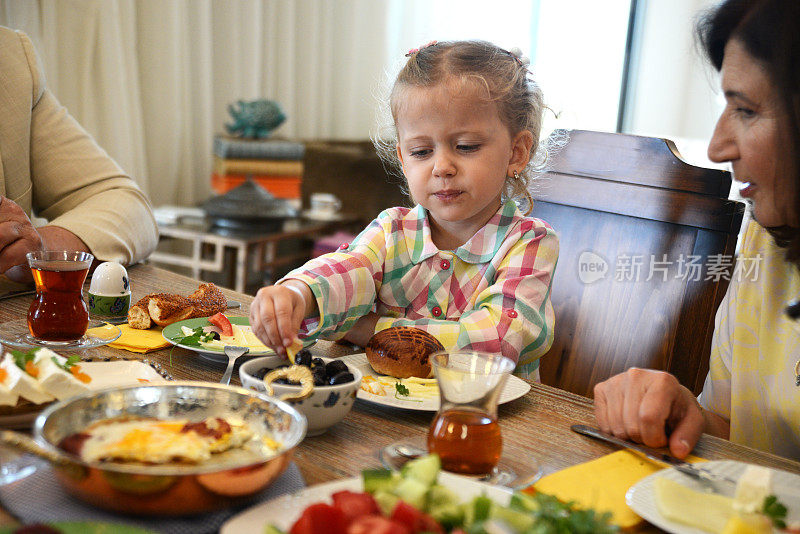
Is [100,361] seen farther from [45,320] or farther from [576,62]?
[576,62]

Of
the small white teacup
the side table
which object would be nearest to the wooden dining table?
the side table

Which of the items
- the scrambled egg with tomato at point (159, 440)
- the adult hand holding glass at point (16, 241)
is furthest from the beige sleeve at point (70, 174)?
the scrambled egg with tomato at point (159, 440)

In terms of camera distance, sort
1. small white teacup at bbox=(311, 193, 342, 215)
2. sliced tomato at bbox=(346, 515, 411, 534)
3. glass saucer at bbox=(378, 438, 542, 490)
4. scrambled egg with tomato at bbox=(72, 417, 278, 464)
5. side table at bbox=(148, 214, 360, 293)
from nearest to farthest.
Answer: sliced tomato at bbox=(346, 515, 411, 534)
scrambled egg with tomato at bbox=(72, 417, 278, 464)
glass saucer at bbox=(378, 438, 542, 490)
side table at bbox=(148, 214, 360, 293)
small white teacup at bbox=(311, 193, 342, 215)

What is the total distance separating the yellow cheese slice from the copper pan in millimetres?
294

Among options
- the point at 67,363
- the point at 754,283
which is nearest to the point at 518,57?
the point at 754,283

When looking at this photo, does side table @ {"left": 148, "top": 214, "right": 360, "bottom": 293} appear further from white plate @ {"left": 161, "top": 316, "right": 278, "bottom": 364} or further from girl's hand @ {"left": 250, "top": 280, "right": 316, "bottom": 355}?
girl's hand @ {"left": 250, "top": 280, "right": 316, "bottom": 355}

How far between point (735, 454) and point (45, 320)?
1.00 meters

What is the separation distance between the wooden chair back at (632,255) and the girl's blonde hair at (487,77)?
0.19m

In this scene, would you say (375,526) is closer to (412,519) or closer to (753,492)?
(412,519)

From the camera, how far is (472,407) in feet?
2.71

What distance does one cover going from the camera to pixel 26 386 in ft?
2.71

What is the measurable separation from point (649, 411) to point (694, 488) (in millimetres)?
161

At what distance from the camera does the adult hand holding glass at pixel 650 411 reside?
0.94m

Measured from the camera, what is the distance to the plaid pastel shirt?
1.29m
